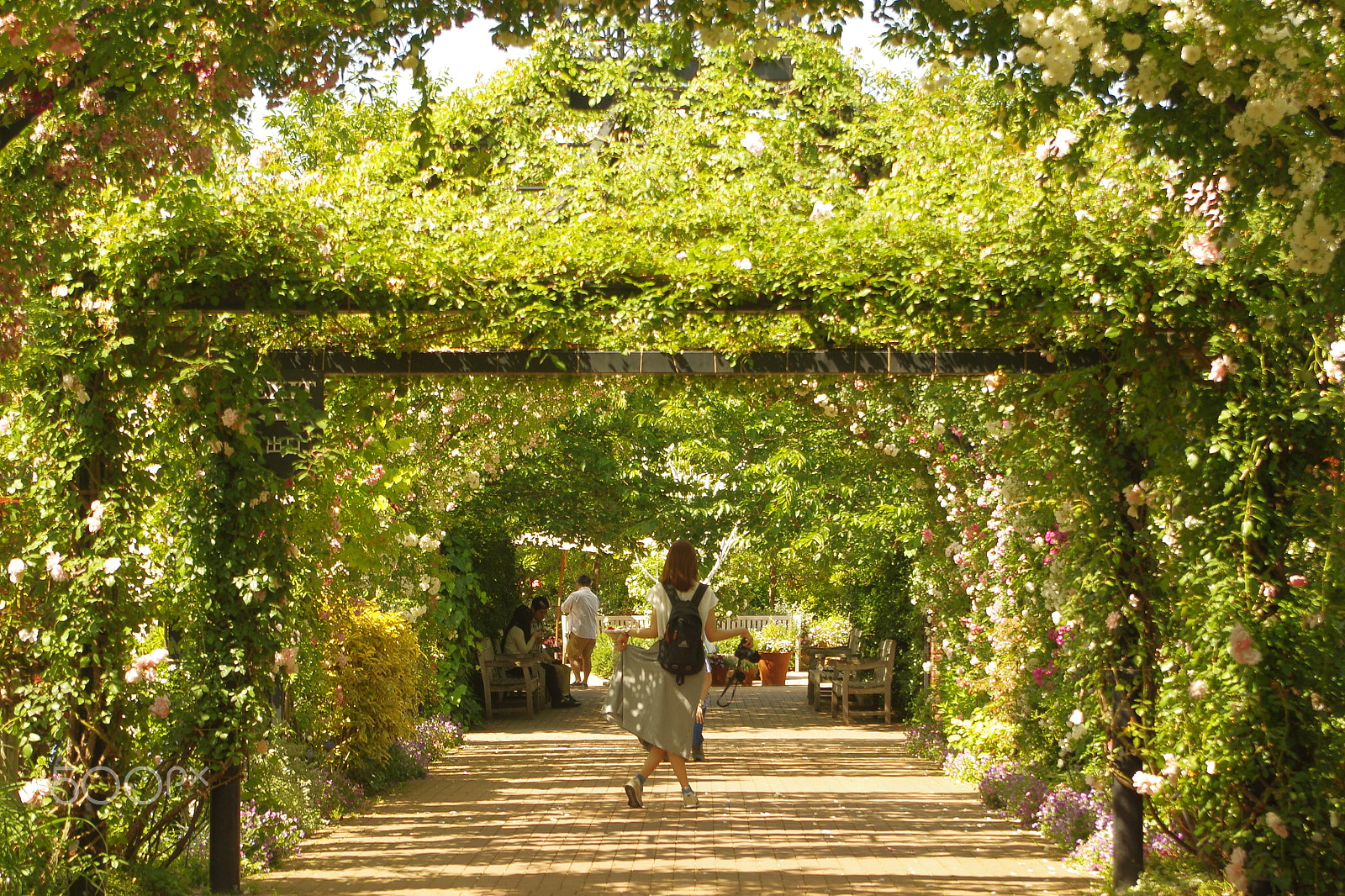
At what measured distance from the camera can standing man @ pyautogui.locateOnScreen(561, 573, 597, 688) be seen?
52.3 ft

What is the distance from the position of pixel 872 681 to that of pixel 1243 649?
9.58 metres

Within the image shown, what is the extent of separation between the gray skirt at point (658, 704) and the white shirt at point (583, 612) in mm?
7698

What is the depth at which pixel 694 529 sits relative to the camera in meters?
16.2

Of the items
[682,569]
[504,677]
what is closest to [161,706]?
[682,569]

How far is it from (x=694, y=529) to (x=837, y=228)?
10.5m

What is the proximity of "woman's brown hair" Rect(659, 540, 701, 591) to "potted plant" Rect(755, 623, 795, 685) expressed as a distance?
42.7ft

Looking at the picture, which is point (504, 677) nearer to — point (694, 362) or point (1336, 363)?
point (694, 362)

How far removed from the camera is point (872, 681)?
14.6 metres

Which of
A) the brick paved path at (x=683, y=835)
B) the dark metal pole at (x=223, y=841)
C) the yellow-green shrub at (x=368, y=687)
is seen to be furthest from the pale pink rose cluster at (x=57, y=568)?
Result: the yellow-green shrub at (x=368, y=687)

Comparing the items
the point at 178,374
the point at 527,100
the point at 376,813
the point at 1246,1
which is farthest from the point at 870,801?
the point at 527,100

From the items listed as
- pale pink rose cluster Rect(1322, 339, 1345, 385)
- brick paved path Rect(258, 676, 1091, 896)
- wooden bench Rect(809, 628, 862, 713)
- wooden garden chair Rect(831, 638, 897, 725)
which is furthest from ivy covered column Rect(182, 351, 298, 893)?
wooden bench Rect(809, 628, 862, 713)

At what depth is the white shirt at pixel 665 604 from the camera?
7.88 m

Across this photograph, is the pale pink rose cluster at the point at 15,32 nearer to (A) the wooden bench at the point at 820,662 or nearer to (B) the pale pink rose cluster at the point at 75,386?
(B) the pale pink rose cluster at the point at 75,386

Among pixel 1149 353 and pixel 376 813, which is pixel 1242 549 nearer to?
pixel 1149 353
